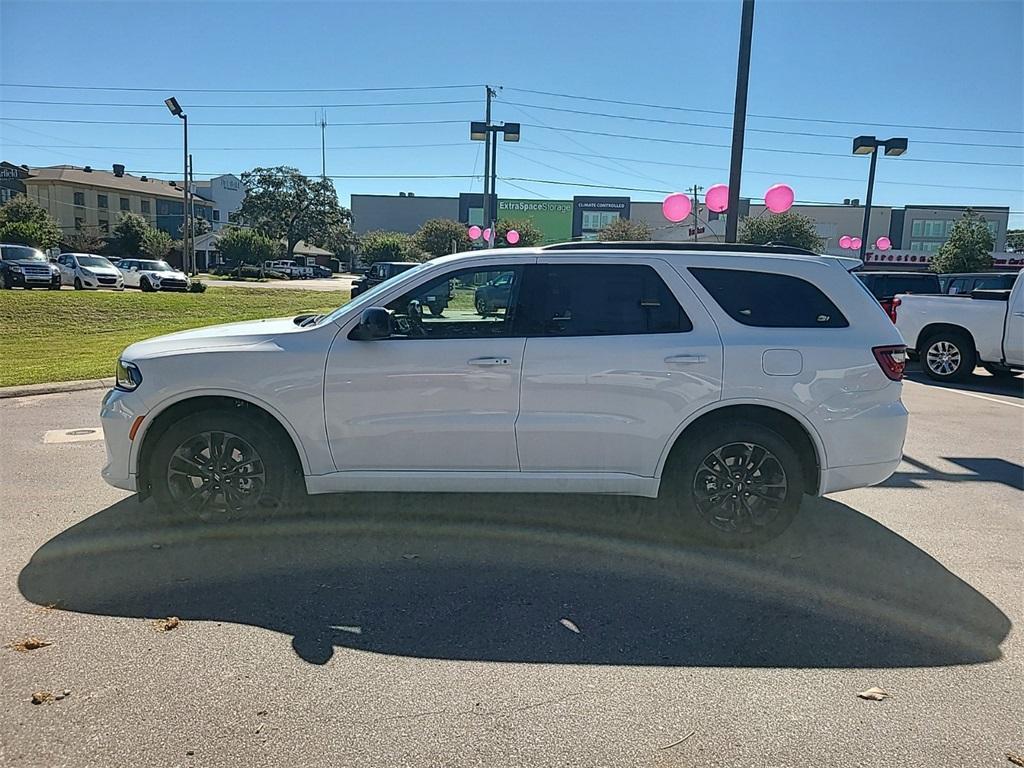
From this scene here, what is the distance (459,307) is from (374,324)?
1.86 feet

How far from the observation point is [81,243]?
64.4m

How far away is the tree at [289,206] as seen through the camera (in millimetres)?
89812

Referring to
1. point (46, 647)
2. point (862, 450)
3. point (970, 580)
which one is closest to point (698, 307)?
point (862, 450)

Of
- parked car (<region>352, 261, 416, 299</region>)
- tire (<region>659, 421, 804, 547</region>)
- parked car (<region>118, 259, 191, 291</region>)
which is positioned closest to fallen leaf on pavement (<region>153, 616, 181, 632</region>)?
tire (<region>659, 421, 804, 547</region>)

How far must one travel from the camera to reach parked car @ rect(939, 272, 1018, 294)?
38.6ft

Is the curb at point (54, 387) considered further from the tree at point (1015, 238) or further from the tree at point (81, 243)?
the tree at point (1015, 238)

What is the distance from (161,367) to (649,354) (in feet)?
9.75

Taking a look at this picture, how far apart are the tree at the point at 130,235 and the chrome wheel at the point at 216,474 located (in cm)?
7116

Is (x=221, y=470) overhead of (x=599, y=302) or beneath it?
beneath

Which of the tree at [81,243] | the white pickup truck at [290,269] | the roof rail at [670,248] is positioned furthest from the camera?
the white pickup truck at [290,269]

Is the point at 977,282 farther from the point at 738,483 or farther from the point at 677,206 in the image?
the point at 738,483

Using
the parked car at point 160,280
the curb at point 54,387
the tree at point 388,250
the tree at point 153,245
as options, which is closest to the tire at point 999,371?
the curb at point 54,387

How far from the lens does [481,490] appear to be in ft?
14.6

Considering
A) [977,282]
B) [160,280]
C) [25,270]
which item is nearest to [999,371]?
[977,282]
